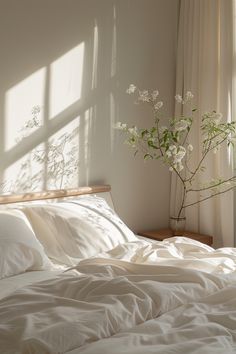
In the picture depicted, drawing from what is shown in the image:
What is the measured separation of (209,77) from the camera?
4004 mm

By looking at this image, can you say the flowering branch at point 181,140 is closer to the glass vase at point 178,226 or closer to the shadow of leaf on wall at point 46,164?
the glass vase at point 178,226

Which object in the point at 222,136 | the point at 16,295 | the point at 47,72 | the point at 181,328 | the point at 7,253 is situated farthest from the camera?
the point at 222,136

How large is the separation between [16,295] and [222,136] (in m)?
2.34

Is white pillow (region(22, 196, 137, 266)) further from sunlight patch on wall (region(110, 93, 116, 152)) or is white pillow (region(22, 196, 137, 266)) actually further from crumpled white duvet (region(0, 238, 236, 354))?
sunlight patch on wall (region(110, 93, 116, 152))

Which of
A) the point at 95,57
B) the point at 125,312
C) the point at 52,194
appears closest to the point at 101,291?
the point at 125,312

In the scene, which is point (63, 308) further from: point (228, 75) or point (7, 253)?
point (228, 75)

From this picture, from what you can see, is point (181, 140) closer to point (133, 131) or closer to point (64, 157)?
point (133, 131)

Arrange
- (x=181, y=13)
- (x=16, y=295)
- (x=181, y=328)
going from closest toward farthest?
(x=181, y=328), (x=16, y=295), (x=181, y=13)

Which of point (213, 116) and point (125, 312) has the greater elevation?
point (213, 116)

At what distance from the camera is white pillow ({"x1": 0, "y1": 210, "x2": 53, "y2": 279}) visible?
2.67 m

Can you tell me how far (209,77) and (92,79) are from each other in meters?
0.94

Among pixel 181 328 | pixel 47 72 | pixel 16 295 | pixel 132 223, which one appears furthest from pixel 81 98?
pixel 181 328

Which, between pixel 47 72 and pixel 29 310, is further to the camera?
pixel 47 72

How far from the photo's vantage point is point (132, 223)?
4109 mm
